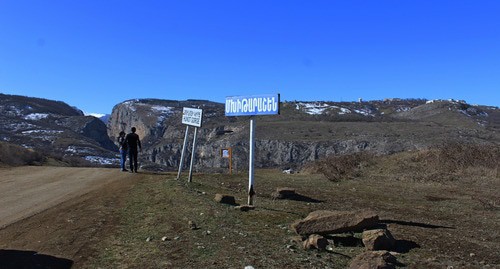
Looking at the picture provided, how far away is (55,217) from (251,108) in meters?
4.37

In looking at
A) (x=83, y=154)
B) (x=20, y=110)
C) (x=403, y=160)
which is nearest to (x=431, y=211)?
(x=403, y=160)

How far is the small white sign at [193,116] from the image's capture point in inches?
581

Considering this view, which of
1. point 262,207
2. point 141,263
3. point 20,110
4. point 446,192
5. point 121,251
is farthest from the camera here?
point 20,110

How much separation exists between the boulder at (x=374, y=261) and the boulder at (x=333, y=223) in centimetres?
137

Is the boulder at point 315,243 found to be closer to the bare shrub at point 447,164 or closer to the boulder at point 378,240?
the boulder at point 378,240

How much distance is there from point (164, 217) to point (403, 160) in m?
15.8

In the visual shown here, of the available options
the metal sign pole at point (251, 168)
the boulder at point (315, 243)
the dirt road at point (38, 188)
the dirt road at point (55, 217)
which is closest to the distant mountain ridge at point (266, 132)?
the dirt road at point (38, 188)

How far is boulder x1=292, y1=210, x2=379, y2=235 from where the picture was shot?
705 centimetres

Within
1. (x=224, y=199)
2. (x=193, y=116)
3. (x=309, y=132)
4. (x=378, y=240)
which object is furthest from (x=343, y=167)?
(x=309, y=132)

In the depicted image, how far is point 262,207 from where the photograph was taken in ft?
31.8

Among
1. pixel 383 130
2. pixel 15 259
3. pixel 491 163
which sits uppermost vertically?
pixel 383 130

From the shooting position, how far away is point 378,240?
6.50 meters

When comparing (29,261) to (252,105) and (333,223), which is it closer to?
(333,223)

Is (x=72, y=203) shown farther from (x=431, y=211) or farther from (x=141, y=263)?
(x=431, y=211)
